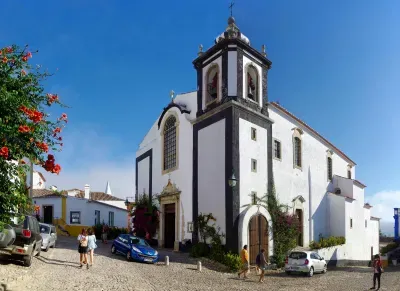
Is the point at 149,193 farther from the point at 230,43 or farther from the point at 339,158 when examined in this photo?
the point at 339,158

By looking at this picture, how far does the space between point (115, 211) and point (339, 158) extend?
881 inches

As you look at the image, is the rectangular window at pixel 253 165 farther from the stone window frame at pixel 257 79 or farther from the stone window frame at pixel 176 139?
the stone window frame at pixel 176 139

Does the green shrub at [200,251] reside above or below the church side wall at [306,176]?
below

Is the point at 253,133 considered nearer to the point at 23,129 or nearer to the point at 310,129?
the point at 310,129

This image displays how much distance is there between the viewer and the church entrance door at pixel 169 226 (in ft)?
82.1

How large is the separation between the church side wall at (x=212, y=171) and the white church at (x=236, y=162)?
0.05 m

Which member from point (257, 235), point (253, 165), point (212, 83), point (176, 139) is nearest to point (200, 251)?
point (257, 235)

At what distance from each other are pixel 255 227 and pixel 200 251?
119 inches

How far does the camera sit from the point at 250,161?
2134cm

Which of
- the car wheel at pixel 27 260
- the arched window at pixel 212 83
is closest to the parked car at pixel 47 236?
the car wheel at pixel 27 260

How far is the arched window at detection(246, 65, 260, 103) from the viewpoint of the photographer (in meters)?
22.4

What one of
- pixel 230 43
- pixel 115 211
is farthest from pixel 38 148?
pixel 115 211

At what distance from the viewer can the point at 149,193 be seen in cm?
2802

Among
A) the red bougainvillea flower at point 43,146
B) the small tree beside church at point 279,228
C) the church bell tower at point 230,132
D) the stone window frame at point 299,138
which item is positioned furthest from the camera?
the stone window frame at point 299,138
